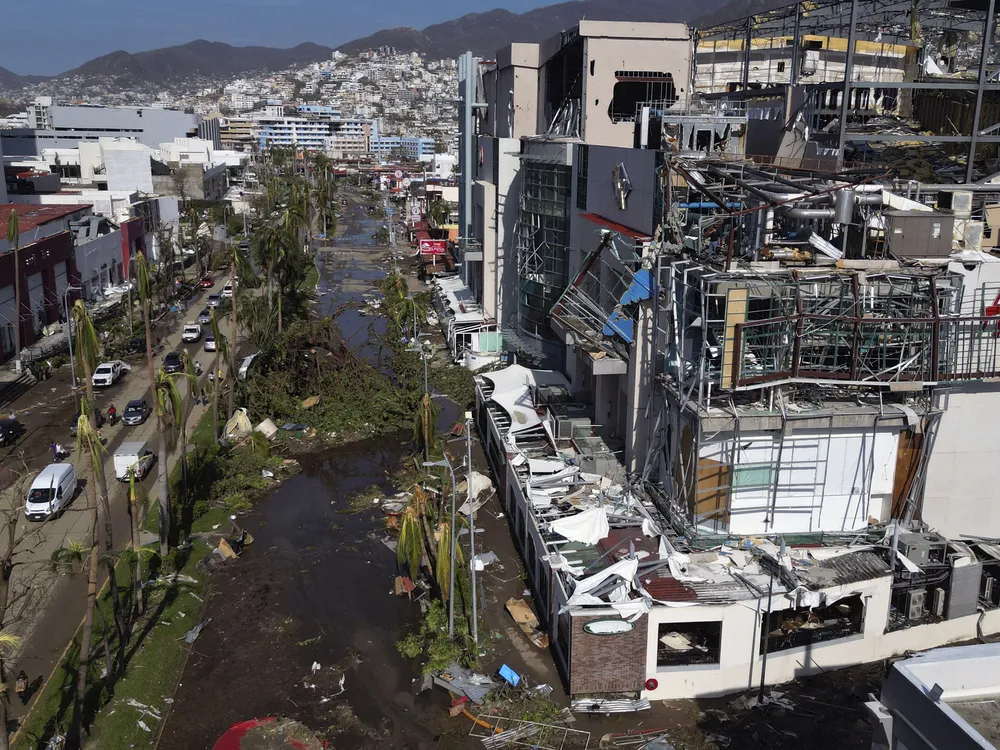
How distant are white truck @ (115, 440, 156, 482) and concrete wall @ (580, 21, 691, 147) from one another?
20.9 metres

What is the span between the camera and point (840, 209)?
20.8 m

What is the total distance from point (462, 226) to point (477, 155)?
818cm

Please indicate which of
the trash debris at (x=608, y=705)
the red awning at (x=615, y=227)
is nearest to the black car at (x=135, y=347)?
the red awning at (x=615, y=227)

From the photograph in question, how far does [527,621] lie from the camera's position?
1967 cm

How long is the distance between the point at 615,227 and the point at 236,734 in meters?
16.8

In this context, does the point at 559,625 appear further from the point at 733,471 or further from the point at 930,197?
the point at 930,197

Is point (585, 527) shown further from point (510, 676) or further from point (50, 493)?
Answer: point (50, 493)

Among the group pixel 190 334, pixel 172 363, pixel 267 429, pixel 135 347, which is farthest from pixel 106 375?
pixel 267 429

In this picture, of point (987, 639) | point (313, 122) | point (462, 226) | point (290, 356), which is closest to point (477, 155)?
point (462, 226)

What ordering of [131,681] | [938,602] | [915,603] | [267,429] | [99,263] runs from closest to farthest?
1. [131,681]
2. [915,603]
3. [938,602]
4. [267,429]
5. [99,263]

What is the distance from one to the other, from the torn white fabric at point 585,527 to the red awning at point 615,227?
7802 mm

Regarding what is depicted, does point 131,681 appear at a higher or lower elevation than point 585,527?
lower

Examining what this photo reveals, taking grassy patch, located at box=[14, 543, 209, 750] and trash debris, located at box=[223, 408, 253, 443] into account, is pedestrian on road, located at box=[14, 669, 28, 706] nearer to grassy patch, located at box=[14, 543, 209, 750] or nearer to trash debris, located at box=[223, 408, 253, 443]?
grassy patch, located at box=[14, 543, 209, 750]

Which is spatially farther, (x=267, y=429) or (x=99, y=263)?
(x=99, y=263)
